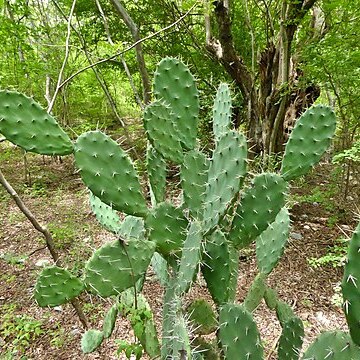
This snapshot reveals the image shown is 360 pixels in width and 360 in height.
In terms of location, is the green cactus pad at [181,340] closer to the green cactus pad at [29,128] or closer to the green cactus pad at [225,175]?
the green cactus pad at [225,175]

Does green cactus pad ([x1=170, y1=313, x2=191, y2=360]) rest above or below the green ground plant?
below

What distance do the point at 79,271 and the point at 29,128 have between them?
1.88 m

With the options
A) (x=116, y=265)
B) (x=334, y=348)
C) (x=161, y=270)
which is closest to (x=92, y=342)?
(x=161, y=270)

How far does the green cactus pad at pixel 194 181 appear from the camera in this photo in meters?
1.43

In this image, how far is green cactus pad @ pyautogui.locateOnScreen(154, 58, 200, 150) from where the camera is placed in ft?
5.14

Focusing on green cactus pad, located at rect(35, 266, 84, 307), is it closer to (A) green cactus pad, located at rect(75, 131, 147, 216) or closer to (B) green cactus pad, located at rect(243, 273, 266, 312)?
(A) green cactus pad, located at rect(75, 131, 147, 216)

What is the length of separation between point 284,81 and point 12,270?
130 inches

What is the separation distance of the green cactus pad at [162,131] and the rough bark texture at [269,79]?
261cm

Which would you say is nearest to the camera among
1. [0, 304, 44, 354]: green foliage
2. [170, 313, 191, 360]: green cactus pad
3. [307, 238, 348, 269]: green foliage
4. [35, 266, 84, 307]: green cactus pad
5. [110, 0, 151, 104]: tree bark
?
[170, 313, 191, 360]: green cactus pad

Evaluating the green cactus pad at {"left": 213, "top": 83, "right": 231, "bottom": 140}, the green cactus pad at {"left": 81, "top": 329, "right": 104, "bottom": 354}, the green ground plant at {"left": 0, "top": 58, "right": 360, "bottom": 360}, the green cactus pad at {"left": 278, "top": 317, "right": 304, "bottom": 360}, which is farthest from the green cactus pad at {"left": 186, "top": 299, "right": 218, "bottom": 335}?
the green cactus pad at {"left": 213, "top": 83, "right": 231, "bottom": 140}

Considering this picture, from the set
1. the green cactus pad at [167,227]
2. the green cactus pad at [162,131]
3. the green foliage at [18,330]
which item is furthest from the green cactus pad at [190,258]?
the green foliage at [18,330]

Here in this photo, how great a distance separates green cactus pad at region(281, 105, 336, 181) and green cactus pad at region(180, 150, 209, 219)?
1.05 ft

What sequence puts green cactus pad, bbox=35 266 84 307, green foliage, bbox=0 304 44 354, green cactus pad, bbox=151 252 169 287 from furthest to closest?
green foliage, bbox=0 304 44 354 < green cactus pad, bbox=151 252 169 287 < green cactus pad, bbox=35 266 84 307

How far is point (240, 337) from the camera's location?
48.2 inches
